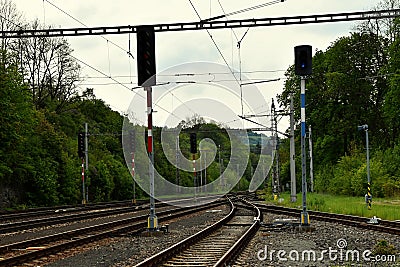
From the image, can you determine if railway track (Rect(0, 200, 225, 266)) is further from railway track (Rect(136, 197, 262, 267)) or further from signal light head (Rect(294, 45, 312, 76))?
signal light head (Rect(294, 45, 312, 76))

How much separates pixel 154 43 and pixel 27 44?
48.1m

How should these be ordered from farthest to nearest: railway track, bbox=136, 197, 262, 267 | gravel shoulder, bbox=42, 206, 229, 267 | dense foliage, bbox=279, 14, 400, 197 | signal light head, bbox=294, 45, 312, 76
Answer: dense foliage, bbox=279, 14, 400, 197
signal light head, bbox=294, 45, 312, 76
gravel shoulder, bbox=42, 206, 229, 267
railway track, bbox=136, 197, 262, 267

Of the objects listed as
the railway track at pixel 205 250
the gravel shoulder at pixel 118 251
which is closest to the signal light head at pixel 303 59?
the railway track at pixel 205 250

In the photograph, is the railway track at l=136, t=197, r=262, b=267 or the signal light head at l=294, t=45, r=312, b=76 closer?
the railway track at l=136, t=197, r=262, b=267

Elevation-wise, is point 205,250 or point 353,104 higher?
point 353,104

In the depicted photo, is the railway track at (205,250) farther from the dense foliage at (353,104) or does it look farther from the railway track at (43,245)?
the dense foliage at (353,104)

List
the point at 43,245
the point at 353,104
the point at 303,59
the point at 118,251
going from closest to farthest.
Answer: the point at 118,251 → the point at 43,245 → the point at 303,59 → the point at 353,104

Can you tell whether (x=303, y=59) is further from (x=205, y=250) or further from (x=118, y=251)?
(x=118, y=251)

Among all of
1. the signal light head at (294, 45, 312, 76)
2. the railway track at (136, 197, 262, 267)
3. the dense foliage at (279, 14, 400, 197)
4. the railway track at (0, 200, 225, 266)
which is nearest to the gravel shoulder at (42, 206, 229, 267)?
the railway track at (0, 200, 225, 266)

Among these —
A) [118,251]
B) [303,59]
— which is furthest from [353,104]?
[118,251]

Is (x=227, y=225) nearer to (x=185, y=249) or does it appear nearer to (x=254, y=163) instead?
(x=185, y=249)

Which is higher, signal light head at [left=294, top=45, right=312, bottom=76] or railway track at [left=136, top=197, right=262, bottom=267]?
signal light head at [left=294, top=45, right=312, bottom=76]

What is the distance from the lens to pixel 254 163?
142 metres

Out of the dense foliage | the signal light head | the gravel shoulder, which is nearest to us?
the gravel shoulder
